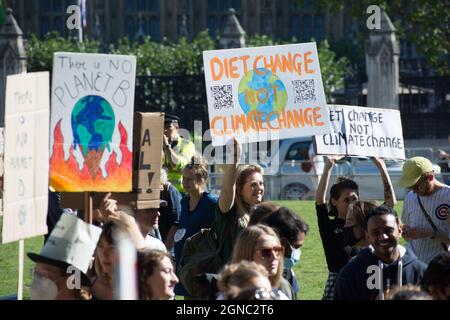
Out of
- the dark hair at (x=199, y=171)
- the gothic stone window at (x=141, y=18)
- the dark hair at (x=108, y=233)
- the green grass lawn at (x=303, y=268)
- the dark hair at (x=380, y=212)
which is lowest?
the green grass lawn at (x=303, y=268)

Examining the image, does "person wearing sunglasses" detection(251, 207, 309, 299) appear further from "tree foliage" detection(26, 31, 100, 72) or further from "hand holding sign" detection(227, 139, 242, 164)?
"tree foliage" detection(26, 31, 100, 72)

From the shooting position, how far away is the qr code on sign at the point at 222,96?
9.26 metres

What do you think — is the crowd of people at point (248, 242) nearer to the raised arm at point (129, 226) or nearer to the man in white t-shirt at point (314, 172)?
the raised arm at point (129, 226)

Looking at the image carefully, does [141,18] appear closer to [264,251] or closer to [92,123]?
[92,123]

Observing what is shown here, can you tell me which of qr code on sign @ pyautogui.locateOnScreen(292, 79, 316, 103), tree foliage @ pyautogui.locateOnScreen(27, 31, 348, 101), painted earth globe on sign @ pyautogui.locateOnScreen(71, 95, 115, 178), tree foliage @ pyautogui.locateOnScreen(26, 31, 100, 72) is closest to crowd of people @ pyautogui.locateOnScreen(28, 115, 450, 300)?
painted earth globe on sign @ pyautogui.locateOnScreen(71, 95, 115, 178)

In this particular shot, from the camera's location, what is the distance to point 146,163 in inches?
327

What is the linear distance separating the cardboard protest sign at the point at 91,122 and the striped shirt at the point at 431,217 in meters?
2.20

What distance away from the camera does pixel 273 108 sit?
30.9ft

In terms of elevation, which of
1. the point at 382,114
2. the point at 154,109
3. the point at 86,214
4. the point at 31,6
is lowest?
the point at 86,214

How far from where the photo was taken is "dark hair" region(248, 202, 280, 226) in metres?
7.64

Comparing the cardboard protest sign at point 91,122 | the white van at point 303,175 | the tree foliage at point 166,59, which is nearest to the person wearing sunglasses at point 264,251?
the cardboard protest sign at point 91,122
